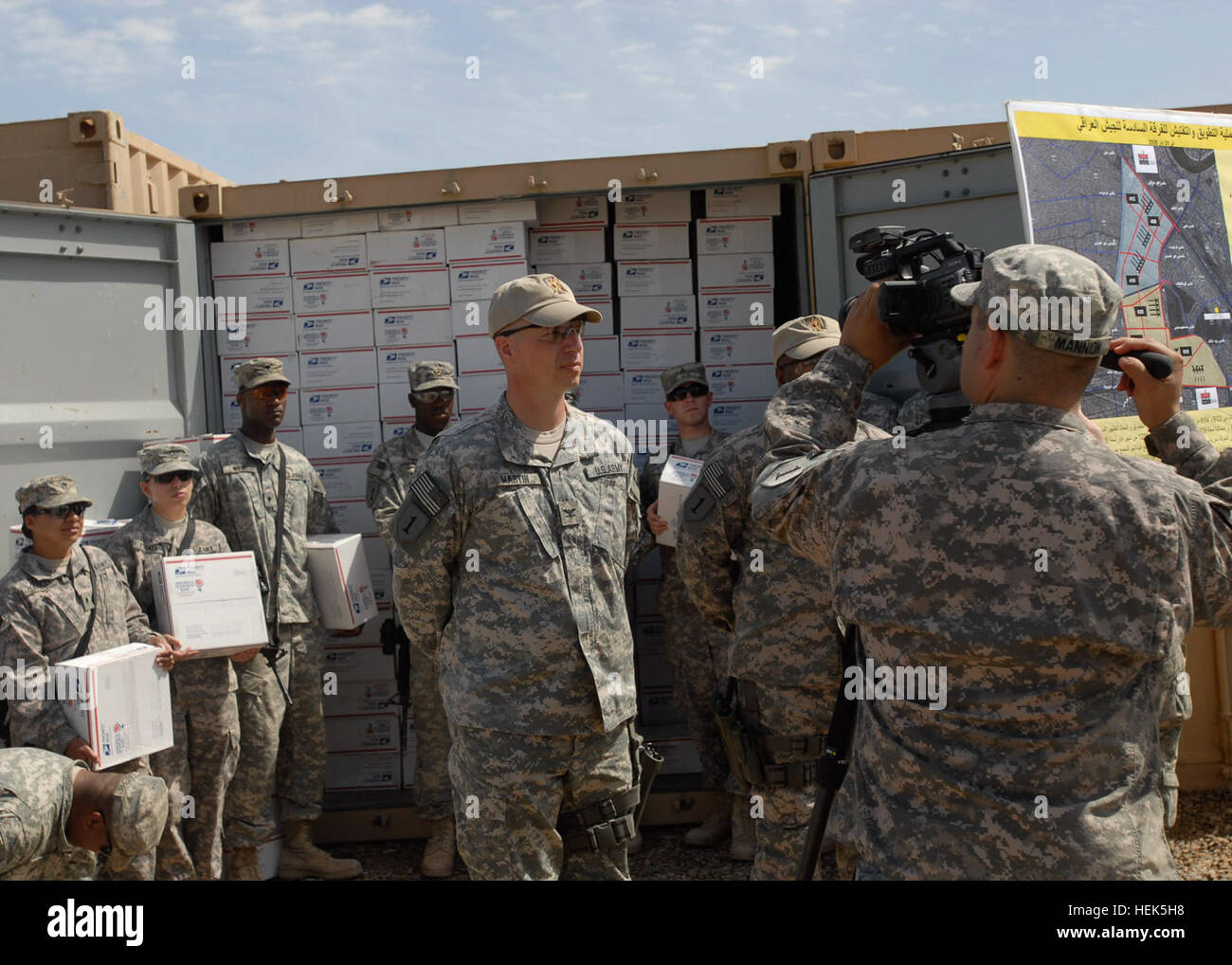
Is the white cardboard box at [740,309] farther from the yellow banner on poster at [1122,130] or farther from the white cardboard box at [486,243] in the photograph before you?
the yellow banner on poster at [1122,130]

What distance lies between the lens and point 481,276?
5590 millimetres

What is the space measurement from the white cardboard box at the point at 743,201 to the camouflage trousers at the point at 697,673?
73.2 inches

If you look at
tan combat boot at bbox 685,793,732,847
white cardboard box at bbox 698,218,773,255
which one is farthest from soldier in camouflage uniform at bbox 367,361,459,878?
white cardboard box at bbox 698,218,773,255

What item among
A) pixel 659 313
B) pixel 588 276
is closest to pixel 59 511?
pixel 588 276

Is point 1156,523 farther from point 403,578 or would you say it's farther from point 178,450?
point 178,450

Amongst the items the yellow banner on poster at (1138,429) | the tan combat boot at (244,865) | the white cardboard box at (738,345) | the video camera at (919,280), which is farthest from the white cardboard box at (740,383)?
the video camera at (919,280)

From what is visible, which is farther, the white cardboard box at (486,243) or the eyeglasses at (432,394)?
the white cardboard box at (486,243)

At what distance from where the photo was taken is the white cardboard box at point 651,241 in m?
5.88

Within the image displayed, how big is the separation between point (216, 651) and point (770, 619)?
2299 mm

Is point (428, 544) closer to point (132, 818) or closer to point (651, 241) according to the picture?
point (132, 818)

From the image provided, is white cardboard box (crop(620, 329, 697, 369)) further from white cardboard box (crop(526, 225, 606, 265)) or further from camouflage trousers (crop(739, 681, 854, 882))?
camouflage trousers (crop(739, 681, 854, 882))
